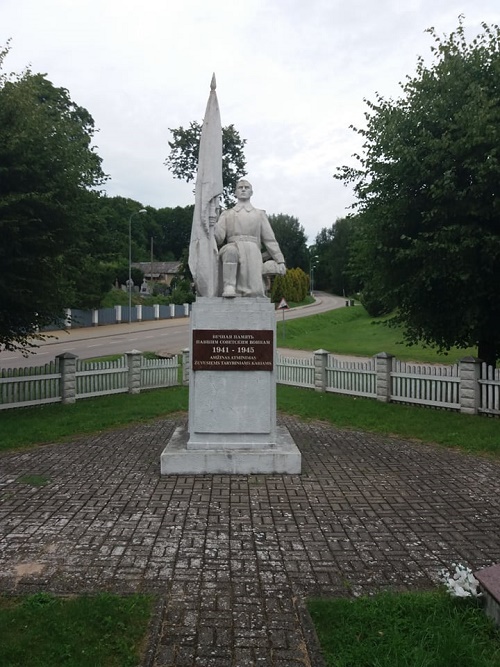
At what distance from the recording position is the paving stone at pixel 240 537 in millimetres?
3649

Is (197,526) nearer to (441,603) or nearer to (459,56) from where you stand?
(441,603)

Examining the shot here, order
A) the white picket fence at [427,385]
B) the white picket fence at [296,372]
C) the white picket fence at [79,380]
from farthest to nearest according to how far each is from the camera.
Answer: the white picket fence at [296,372] < the white picket fence at [79,380] < the white picket fence at [427,385]

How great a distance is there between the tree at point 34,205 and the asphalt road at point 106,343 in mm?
7143

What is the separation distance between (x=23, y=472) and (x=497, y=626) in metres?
6.22

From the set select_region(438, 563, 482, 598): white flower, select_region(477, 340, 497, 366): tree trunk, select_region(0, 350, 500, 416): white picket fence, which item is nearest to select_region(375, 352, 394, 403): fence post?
select_region(0, 350, 500, 416): white picket fence

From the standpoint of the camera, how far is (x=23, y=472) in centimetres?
747

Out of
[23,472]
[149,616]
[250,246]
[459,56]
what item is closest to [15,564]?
[149,616]

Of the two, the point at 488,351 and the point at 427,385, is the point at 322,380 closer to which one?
the point at 427,385

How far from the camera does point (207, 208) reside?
7.73 meters

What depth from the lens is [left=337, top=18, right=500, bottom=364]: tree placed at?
35.4ft

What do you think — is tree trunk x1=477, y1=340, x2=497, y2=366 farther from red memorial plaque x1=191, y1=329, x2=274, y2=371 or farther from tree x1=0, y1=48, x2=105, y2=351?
tree x1=0, y1=48, x2=105, y2=351

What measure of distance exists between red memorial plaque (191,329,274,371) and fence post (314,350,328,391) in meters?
→ 8.12

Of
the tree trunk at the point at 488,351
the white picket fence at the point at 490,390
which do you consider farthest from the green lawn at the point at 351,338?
the white picket fence at the point at 490,390

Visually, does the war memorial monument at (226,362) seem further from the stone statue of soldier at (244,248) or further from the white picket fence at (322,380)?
the white picket fence at (322,380)
